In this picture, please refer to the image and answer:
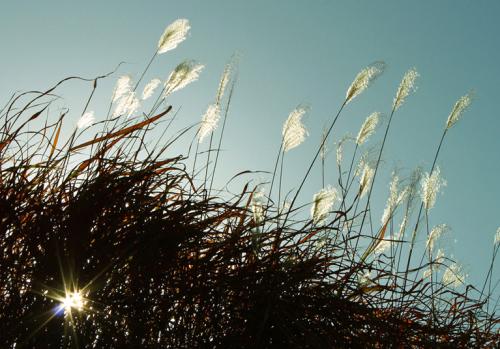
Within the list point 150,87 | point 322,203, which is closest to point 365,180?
point 322,203

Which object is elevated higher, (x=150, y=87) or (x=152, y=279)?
(x=150, y=87)

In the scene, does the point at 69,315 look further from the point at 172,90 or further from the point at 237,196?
the point at 172,90

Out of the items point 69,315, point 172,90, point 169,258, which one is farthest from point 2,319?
point 172,90

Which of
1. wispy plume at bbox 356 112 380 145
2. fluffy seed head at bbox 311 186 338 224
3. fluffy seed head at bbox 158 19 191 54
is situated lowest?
fluffy seed head at bbox 311 186 338 224

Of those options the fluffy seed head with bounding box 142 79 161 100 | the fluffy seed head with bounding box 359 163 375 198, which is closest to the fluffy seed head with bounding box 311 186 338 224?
the fluffy seed head with bounding box 359 163 375 198

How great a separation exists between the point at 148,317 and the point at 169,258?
0.18 metres

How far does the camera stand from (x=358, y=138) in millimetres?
2686

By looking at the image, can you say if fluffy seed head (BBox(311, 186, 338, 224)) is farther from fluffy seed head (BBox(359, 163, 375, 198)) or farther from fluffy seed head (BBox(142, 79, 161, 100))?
fluffy seed head (BBox(142, 79, 161, 100))

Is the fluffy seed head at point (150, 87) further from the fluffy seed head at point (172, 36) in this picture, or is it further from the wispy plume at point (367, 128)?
the wispy plume at point (367, 128)

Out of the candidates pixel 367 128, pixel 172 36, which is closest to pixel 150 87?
pixel 172 36

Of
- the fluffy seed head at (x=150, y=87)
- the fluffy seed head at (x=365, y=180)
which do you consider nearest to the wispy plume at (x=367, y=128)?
the fluffy seed head at (x=365, y=180)

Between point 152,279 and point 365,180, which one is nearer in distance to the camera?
point 152,279

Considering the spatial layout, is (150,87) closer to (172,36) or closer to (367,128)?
(172,36)

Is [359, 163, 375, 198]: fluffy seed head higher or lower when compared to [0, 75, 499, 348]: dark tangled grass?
higher
